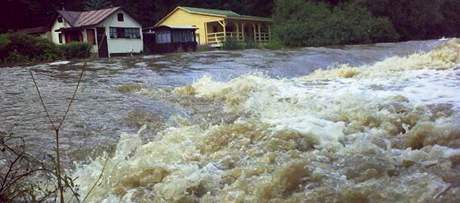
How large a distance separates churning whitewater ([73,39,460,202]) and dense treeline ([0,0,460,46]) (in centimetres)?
2616

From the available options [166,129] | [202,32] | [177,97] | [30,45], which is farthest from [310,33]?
[166,129]

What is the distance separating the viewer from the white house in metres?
35.5

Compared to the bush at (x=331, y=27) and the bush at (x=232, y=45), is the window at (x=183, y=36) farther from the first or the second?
the bush at (x=232, y=45)

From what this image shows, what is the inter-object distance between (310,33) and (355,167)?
30.2m

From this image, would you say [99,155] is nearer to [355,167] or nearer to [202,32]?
[355,167]

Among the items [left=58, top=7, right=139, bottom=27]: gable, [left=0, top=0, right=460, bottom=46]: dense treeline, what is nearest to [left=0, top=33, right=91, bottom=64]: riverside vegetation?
[left=58, top=7, right=139, bottom=27]: gable

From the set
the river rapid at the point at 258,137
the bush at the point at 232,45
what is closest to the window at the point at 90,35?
the bush at the point at 232,45

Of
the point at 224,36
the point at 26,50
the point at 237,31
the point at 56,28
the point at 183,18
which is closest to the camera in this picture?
the point at 26,50

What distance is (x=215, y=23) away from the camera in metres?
44.0

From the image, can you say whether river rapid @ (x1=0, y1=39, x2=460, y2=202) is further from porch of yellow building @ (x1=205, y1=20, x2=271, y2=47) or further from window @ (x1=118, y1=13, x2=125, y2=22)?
porch of yellow building @ (x1=205, y1=20, x2=271, y2=47)

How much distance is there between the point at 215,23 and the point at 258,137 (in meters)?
38.6

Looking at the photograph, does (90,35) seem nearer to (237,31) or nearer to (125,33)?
(125,33)

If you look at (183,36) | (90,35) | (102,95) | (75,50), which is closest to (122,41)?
(90,35)

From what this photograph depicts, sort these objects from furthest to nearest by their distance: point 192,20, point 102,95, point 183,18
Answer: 1. point 183,18
2. point 192,20
3. point 102,95
